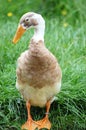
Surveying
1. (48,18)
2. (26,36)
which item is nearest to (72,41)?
(26,36)

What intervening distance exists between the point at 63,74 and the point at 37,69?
2.79 feet

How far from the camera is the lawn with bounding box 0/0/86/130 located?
4598 mm

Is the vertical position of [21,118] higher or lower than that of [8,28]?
lower

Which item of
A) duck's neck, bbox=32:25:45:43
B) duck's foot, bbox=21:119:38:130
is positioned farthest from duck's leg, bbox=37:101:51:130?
duck's neck, bbox=32:25:45:43

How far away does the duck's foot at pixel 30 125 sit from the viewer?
A: 4.48 meters

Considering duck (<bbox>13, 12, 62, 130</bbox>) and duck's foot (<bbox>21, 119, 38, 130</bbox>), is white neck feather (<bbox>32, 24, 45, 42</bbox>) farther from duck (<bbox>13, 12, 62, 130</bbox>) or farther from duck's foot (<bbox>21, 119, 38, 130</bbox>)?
duck's foot (<bbox>21, 119, 38, 130</bbox>)

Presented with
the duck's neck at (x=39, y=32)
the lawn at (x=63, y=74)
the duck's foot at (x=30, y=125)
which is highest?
the duck's neck at (x=39, y=32)

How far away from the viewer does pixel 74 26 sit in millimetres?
6676

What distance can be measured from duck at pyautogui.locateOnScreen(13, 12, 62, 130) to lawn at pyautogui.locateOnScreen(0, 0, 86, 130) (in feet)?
0.97

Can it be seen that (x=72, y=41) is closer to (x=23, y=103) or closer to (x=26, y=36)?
(x=26, y=36)

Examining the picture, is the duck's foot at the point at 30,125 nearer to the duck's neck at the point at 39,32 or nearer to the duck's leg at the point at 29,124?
the duck's leg at the point at 29,124

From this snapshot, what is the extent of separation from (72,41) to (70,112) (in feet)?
4.44

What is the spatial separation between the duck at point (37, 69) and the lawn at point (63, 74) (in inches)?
11.6

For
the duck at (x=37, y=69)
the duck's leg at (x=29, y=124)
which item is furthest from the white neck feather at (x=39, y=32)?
the duck's leg at (x=29, y=124)
